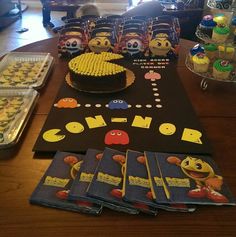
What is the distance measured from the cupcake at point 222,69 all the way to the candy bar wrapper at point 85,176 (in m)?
0.63

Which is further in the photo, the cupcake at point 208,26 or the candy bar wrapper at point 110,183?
the cupcake at point 208,26

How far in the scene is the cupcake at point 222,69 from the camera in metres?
1.18

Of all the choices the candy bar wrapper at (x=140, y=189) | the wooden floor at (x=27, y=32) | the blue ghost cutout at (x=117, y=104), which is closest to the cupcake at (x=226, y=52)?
the blue ghost cutout at (x=117, y=104)

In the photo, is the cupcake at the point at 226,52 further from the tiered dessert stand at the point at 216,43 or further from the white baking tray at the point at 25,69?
the white baking tray at the point at 25,69

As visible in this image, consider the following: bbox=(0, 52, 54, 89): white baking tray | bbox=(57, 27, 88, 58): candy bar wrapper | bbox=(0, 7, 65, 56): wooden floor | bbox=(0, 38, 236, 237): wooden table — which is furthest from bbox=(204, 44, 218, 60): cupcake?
bbox=(0, 7, 65, 56): wooden floor

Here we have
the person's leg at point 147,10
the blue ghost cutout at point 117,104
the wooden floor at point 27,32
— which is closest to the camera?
the blue ghost cutout at point 117,104

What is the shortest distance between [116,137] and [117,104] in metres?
0.21

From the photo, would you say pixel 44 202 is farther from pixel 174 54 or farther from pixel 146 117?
pixel 174 54

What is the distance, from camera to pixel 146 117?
1.02 meters

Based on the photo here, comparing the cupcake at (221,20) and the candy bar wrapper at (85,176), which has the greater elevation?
the cupcake at (221,20)

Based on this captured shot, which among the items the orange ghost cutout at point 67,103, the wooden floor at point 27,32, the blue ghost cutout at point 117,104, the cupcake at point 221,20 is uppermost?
the cupcake at point 221,20

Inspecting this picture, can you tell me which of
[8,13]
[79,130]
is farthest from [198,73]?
[8,13]

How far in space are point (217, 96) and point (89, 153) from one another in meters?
0.62

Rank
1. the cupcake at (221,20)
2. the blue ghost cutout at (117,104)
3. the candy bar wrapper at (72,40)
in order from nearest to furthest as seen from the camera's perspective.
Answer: the blue ghost cutout at (117,104) < the cupcake at (221,20) < the candy bar wrapper at (72,40)
